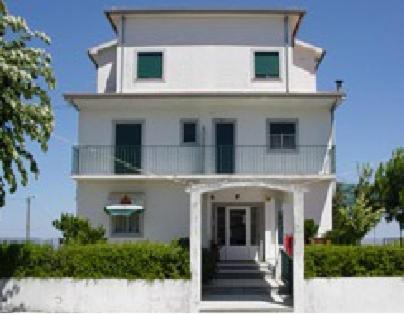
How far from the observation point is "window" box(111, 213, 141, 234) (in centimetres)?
2614

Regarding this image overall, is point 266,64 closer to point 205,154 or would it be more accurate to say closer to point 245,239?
point 205,154

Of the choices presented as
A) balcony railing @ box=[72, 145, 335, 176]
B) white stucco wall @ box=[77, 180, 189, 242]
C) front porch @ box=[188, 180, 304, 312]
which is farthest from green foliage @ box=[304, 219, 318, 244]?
white stucco wall @ box=[77, 180, 189, 242]

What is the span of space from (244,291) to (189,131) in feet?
26.6

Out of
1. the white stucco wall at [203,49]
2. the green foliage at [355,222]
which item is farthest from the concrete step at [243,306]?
the white stucco wall at [203,49]

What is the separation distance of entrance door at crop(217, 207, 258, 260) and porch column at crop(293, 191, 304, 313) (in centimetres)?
850

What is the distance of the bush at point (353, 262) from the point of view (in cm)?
1814

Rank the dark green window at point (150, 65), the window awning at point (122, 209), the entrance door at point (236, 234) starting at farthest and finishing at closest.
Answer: the dark green window at point (150, 65) < the entrance door at point (236, 234) < the window awning at point (122, 209)

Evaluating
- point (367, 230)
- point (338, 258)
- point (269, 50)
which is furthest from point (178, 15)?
point (338, 258)

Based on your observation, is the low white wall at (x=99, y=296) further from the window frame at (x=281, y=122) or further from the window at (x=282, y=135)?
the window at (x=282, y=135)

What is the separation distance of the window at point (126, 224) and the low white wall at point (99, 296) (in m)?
7.98

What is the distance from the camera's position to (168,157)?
85.4 feet

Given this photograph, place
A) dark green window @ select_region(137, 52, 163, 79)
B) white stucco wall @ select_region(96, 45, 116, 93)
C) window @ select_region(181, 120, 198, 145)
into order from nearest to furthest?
window @ select_region(181, 120, 198, 145), dark green window @ select_region(137, 52, 163, 79), white stucco wall @ select_region(96, 45, 116, 93)

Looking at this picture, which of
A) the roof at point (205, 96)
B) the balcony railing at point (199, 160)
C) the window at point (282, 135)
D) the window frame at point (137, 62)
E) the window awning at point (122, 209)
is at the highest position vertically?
the window frame at point (137, 62)

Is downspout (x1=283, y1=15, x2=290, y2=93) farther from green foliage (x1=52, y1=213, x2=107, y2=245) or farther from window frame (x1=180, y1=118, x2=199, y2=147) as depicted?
green foliage (x1=52, y1=213, x2=107, y2=245)
